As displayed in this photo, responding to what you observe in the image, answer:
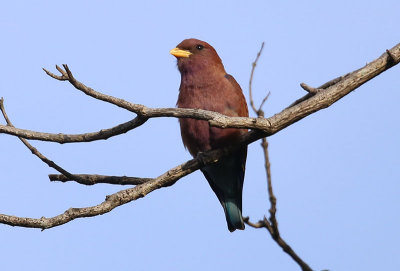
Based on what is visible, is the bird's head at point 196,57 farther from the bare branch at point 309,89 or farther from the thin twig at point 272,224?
the thin twig at point 272,224

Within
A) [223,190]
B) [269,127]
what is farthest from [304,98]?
[223,190]

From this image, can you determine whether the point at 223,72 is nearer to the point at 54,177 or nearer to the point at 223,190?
the point at 223,190

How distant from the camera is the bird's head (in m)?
5.41

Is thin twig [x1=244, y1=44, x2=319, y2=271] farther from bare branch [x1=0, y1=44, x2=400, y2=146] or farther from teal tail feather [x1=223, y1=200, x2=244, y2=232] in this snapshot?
teal tail feather [x1=223, y1=200, x2=244, y2=232]

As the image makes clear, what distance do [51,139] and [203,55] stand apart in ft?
6.82

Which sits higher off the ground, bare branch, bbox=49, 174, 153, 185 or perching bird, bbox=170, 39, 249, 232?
perching bird, bbox=170, 39, 249, 232

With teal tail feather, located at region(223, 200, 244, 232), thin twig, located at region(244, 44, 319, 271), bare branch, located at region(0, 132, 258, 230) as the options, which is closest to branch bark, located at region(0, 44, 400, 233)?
bare branch, located at region(0, 132, 258, 230)

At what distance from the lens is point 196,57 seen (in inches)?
216

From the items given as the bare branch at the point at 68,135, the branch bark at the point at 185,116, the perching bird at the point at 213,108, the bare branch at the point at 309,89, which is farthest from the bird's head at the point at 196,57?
the bare branch at the point at 68,135

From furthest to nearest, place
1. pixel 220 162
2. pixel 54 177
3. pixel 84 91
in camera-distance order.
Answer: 1. pixel 220 162
2. pixel 54 177
3. pixel 84 91

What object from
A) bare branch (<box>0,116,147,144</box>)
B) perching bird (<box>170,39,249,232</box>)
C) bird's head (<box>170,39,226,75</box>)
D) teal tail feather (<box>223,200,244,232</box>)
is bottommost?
teal tail feather (<box>223,200,244,232</box>)

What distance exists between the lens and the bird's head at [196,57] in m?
5.41

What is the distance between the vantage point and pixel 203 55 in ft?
18.1

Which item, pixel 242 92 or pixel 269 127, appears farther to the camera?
pixel 242 92
